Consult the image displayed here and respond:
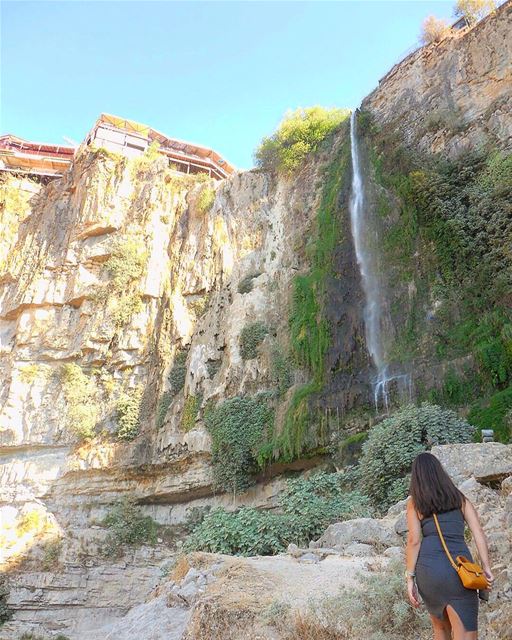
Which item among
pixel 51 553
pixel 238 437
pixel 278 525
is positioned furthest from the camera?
pixel 51 553

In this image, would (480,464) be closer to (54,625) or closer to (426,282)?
(426,282)

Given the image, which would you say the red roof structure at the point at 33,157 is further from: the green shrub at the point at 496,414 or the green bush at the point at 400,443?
the green shrub at the point at 496,414

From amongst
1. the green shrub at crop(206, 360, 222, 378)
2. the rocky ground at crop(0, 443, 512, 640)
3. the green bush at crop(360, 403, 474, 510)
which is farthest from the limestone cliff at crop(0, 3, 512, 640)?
the rocky ground at crop(0, 443, 512, 640)

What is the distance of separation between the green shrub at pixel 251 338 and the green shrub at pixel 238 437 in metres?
1.83

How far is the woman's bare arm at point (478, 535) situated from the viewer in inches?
125

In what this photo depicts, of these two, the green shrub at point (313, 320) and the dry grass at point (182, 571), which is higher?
the green shrub at point (313, 320)

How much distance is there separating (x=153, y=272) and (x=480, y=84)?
597 inches

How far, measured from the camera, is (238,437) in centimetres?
1791

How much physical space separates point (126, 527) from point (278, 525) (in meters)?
11.6

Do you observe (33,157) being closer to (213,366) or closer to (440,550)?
(213,366)

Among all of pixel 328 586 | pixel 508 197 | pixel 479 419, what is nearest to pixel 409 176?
pixel 508 197

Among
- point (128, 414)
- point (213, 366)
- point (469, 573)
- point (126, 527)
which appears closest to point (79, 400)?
point (128, 414)

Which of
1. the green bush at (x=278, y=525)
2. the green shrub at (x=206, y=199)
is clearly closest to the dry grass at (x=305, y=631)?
the green bush at (x=278, y=525)

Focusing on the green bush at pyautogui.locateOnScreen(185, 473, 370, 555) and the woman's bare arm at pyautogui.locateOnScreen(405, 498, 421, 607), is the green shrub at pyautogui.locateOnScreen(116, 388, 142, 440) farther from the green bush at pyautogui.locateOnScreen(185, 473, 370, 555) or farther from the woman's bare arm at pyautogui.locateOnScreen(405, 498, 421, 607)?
the woman's bare arm at pyautogui.locateOnScreen(405, 498, 421, 607)
